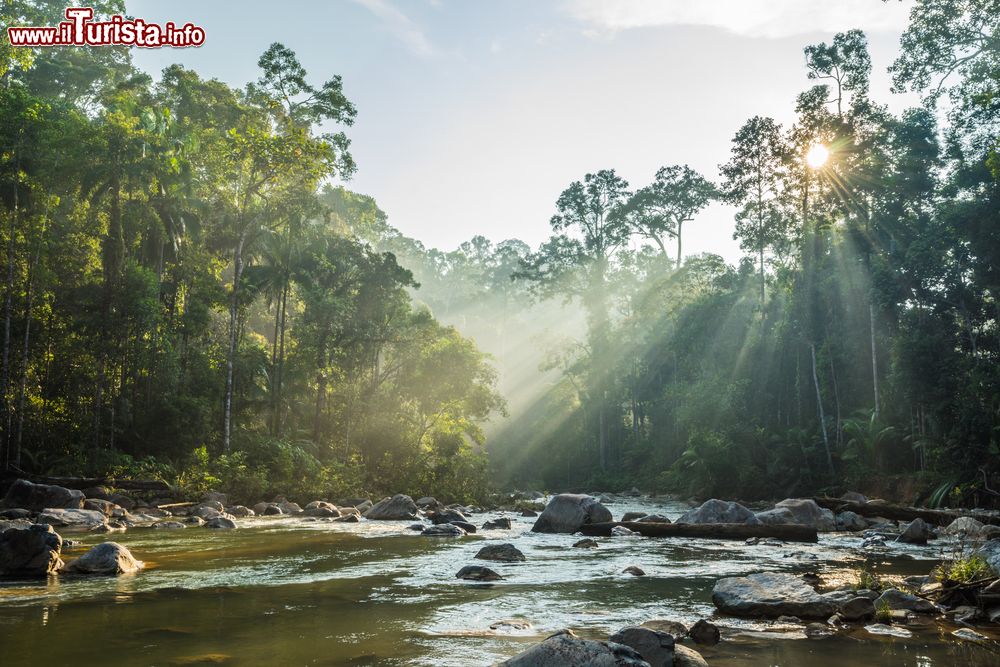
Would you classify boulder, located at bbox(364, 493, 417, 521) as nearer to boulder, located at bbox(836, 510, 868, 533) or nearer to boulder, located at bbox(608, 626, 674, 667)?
boulder, located at bbox(836, 510, 868, 533)

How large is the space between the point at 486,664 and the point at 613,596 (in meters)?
3.22

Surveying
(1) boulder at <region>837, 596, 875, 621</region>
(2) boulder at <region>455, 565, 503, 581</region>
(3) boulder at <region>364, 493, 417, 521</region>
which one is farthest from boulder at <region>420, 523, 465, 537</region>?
(1) boulder at <region>837, 596, 875, 621</region>

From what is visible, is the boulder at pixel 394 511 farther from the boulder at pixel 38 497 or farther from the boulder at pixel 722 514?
the boulder at pixel 722 514

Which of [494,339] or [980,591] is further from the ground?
[494,339]

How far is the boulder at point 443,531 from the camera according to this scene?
1477cm

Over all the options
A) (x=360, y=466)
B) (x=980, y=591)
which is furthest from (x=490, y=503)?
(x=980, y=591)

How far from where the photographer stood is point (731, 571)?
9.27 m

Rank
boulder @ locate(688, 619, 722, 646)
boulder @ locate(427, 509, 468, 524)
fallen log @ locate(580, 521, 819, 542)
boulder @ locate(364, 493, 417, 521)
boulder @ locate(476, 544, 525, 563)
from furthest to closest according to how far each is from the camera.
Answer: boulder @ locate(364, 493, 417, 521), boulder @ locate(427, 509, 468, 524), fallen log @ locate(580, 521, 819, 542), boulder @ locate(476, 544, 525, 563), boulder @ locate(688, 619, 722, 646)

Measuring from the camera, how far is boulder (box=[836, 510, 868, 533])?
50.9ft

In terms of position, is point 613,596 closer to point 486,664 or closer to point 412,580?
point 412,580

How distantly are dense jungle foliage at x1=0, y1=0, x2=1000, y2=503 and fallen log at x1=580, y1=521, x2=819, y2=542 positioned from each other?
312 inches

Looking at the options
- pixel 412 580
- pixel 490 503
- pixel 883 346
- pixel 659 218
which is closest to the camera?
pixel 412 580

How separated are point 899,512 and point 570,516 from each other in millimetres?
7488

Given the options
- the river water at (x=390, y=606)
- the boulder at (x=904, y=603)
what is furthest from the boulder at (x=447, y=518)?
the boulder at (x=904, y=603)
